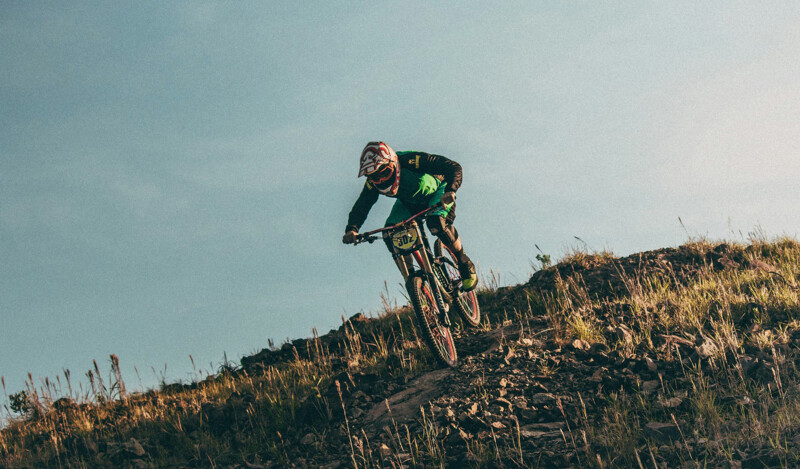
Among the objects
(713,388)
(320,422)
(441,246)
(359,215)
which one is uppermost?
(359,215)

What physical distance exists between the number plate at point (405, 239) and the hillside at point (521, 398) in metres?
1.33

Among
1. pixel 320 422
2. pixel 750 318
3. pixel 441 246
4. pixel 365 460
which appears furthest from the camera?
pixel 441 246

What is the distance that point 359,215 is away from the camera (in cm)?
680

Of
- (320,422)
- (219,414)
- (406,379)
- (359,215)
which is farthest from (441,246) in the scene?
(219,414)

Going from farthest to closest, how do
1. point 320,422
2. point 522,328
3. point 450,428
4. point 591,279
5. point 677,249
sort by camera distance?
point 677,249 → point 591,279 → point 522,328 → point 320,422 → point 450,428

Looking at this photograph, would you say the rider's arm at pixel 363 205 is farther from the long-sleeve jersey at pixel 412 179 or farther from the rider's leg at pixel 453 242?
the rider's leg at pixel 453 242

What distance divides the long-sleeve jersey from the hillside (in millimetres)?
1734

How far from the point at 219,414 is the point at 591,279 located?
18.5 ft

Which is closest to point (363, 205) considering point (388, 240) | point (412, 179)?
point (412, 179)

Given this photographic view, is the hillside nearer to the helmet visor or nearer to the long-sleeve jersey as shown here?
the long-sleeve jersey

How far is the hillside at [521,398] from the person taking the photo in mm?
4105

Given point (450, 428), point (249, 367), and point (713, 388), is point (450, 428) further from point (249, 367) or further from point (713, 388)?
point (249, 367)

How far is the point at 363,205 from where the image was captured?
6.82 metres

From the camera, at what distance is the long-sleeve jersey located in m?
6.72
